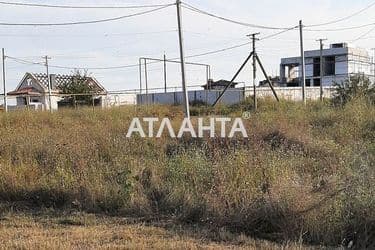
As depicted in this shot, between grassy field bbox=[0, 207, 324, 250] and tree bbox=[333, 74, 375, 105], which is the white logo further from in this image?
tree bbox=[333, 74, 375, 105]

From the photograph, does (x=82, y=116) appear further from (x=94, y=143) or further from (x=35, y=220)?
(x=35, y=220)

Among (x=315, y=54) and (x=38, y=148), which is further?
(x=315, y=54)

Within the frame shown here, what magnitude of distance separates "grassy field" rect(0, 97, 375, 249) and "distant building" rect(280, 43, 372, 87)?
206 feet

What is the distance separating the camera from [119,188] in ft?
22.3

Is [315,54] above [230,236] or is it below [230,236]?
above

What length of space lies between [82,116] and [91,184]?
41.4ft

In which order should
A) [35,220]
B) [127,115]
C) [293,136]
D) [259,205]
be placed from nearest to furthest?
[259,205] → [35,220] → [293,136] → [127,115]

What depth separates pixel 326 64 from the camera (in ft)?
239

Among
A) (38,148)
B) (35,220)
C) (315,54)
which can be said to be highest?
(315,54)

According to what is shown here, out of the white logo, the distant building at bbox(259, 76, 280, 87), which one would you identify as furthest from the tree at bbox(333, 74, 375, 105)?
the distant building at bbox(259, 76, 280, 87)

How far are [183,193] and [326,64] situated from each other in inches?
2803

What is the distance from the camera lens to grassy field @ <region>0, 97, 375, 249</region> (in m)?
5.01

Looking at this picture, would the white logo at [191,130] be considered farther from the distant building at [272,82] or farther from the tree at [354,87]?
the distant building at [272,82]

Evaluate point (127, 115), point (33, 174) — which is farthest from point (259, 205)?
point (127, 115)
